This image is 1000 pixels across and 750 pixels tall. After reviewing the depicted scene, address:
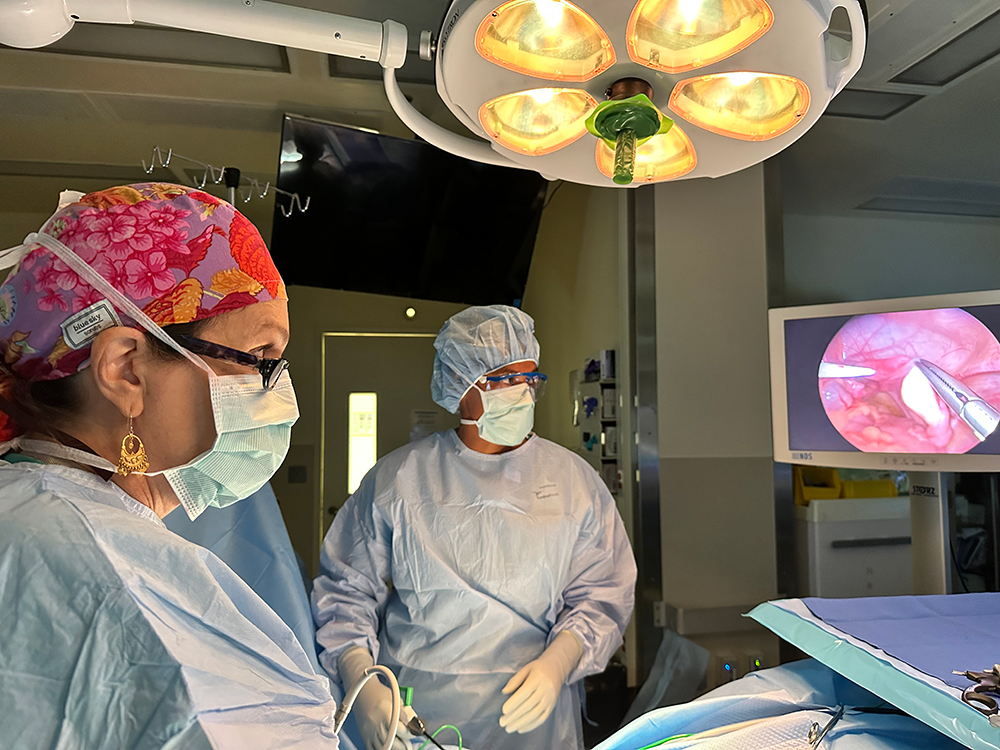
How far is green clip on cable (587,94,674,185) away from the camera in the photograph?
750 mm

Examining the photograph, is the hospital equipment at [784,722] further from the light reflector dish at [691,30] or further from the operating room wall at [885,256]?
the operating room wall at [885,256]

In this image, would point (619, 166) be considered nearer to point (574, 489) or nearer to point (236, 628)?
point (236, 628)

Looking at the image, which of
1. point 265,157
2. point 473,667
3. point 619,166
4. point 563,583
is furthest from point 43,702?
point 265,157

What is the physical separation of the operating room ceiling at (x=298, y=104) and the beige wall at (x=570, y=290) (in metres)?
0.66

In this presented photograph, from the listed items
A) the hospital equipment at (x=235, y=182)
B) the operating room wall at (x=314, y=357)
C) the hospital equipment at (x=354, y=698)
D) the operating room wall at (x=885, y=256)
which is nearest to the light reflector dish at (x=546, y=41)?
the hospital equipment at (x=354, y=698)

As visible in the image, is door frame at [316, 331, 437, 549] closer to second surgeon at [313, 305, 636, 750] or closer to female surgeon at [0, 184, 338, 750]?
second surgeon at [313, 305, 636, 750]

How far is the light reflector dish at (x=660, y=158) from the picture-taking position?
905 mm

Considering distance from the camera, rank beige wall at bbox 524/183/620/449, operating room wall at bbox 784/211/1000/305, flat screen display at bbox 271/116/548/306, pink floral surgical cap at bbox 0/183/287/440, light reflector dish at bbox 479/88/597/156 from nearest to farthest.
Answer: pink floral surgical cap at bbox 0/183/287/440 → light reflector dish at bbox 479/88/597/156 → flat screen display at bbox 271/116/548/306 → beige wall at bbox 524/183/620/449 → operating room wall at bbox 784/211/1000/305

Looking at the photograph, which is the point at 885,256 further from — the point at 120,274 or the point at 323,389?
the point at 120,274

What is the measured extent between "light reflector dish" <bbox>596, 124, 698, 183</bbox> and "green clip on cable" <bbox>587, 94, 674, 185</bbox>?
3.6 inches

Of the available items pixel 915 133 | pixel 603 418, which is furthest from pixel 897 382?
pixel 915 133

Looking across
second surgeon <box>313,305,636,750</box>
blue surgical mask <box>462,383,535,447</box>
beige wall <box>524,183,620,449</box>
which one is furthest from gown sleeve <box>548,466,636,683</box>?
beige wall <box>524,183,620,449</box>

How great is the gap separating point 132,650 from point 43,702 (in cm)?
6

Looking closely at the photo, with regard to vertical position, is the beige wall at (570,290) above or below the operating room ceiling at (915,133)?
below
